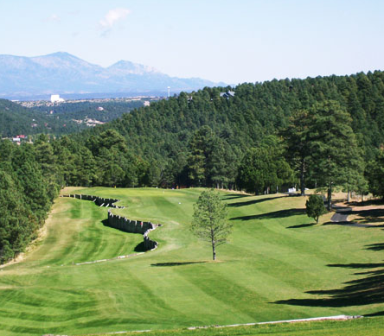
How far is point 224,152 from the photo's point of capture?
131 m

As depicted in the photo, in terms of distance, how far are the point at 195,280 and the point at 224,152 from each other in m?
91.9

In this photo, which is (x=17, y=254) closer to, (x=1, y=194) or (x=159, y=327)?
(x=1, y=194)

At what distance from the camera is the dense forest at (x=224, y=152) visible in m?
69.8

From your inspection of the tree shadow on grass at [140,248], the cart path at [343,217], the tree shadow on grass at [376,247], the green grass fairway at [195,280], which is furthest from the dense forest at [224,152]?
the tree shadow on grass at [376,247]

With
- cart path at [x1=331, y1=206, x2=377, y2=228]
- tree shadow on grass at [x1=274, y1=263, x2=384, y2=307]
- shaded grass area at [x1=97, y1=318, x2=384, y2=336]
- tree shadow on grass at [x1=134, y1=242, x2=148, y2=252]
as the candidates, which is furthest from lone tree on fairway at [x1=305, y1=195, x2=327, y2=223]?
shaded grass area at [x1=97, y1=318, x2=384, y2=336]

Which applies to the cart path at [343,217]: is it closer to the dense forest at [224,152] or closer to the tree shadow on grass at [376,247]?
the dense forest at [224,152]

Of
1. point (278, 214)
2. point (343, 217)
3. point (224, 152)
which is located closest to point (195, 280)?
point (343, 217)

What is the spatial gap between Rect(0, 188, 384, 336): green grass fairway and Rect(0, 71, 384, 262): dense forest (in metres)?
6.98

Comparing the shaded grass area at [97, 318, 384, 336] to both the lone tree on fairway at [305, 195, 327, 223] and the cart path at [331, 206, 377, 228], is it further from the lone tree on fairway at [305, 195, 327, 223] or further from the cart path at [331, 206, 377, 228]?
the lone tree on fairway at [305, 195, 327, 223]

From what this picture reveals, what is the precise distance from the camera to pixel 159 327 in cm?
2952

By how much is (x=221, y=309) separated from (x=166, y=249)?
892 inches

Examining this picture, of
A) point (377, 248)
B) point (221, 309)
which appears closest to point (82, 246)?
point (377, 248)

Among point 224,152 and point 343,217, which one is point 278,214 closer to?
point 343,217

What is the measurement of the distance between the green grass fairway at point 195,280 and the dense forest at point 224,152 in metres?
6.98
